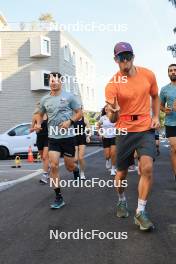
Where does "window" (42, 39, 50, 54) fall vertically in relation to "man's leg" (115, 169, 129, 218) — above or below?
above

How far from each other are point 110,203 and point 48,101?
5.80 ft

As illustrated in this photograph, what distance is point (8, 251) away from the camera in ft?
15.7

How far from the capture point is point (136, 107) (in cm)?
574

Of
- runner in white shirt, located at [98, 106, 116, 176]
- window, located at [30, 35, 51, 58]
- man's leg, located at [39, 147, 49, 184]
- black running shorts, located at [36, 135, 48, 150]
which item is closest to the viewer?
man's leg, located at [39, 147, 49, 184]

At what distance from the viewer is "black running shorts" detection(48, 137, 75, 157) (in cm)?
723

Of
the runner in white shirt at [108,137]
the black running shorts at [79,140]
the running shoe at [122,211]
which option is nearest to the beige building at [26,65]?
the runner in white shirt at [108,137]

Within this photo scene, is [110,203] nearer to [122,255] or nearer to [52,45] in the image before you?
[122,255]

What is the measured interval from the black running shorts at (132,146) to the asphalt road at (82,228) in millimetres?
727

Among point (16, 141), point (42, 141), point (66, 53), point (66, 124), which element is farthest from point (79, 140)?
point (66, 53)

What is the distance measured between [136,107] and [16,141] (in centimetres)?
1570

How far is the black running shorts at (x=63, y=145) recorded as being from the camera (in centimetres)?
723

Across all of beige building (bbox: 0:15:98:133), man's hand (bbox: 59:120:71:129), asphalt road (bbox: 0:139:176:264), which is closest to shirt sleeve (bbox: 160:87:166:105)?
asphalt road (bbox: 0:139:176:264)

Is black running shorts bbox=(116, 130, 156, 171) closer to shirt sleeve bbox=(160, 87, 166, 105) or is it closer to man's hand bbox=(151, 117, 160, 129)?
man's hand bbox=(151, 117, 160, 129)

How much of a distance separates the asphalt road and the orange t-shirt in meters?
1.17
